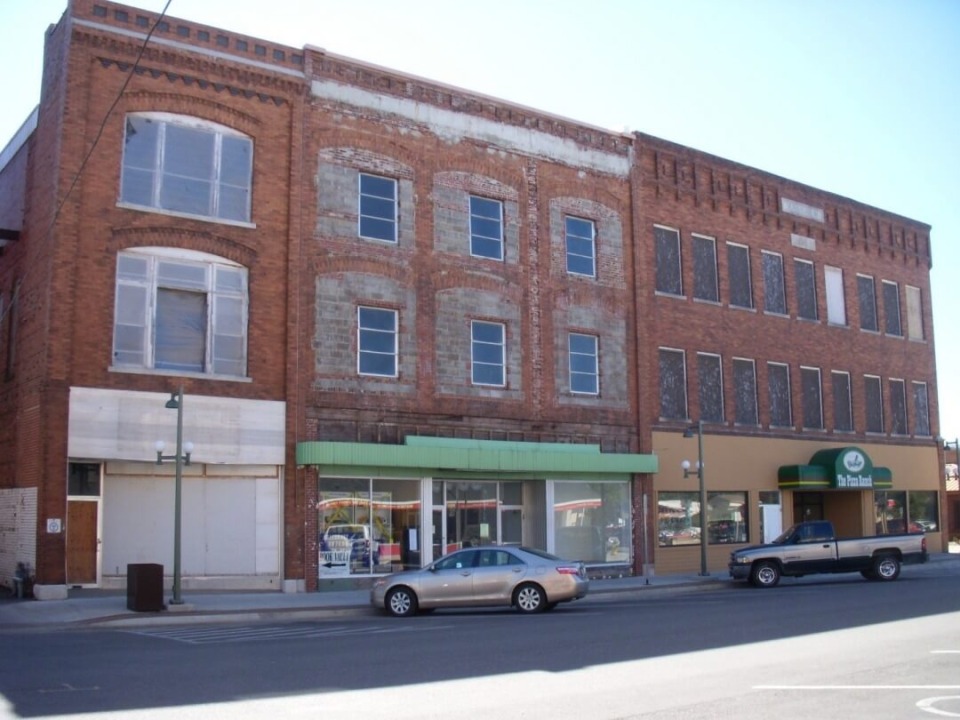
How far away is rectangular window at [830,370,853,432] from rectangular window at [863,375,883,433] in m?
1.02

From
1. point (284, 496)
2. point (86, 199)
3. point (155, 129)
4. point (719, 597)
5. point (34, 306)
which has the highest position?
point (155, 129)

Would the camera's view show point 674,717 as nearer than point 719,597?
Yes

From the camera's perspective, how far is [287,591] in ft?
78.9

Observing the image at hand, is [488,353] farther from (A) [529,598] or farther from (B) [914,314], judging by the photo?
(B) [914,314]

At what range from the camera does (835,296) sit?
38438 millimetres

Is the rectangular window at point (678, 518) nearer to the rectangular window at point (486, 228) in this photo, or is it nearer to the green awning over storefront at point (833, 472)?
the green awning over storefront at point (833, 472)

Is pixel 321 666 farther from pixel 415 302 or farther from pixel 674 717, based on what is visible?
pixel 415 302

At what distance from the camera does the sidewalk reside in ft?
61.2

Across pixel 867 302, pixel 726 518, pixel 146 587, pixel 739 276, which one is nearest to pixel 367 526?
pixel 146 587

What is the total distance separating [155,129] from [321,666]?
15.7 m

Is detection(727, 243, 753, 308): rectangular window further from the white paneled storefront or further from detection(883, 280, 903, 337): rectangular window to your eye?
the white paneled storefront

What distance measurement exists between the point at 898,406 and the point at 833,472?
716cm

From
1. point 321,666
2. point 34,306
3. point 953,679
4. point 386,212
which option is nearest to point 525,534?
point 386,212

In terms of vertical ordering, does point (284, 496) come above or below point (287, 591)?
above
